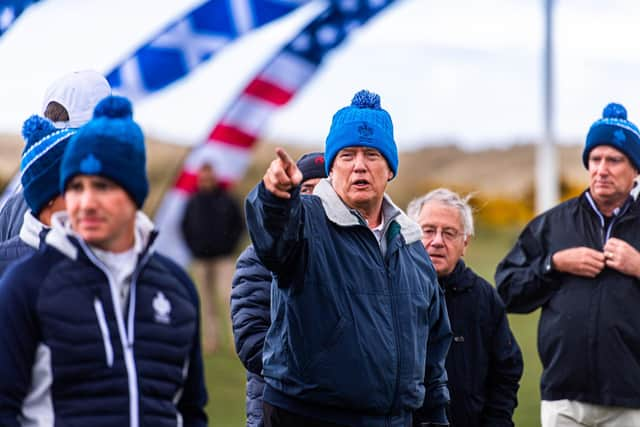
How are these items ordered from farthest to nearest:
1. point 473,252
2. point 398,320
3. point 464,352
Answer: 1. point 473,252
2. point 464,352
3. point 398,320

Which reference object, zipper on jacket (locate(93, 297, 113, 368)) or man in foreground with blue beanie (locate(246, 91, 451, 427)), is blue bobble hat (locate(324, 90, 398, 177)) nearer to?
man in foreground with blue beanie (locate(246, 91, 451, 427))

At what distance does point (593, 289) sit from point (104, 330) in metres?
2.96

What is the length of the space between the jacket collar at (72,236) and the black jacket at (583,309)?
2.74 meters

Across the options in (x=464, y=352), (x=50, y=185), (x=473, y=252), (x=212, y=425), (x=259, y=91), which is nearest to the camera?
(x=50, y=185)

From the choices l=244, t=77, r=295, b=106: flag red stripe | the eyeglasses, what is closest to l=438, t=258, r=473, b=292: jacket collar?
the eyeglasses

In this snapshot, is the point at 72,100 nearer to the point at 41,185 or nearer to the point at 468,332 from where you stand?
the point at 41,185

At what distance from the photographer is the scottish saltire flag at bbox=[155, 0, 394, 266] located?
32.6 ft

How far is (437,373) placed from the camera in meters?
4.19

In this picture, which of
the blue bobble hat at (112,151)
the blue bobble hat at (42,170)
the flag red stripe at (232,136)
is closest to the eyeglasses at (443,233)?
the blue bobble hat at (42,170)

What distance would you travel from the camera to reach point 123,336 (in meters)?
2.85

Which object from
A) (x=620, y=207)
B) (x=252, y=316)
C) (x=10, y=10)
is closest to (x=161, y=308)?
(x=252, y=316)

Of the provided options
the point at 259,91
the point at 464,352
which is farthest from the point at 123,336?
the point at 259,91

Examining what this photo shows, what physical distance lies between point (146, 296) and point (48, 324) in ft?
0.85

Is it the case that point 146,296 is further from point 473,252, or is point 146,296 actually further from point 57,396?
point 473,252
